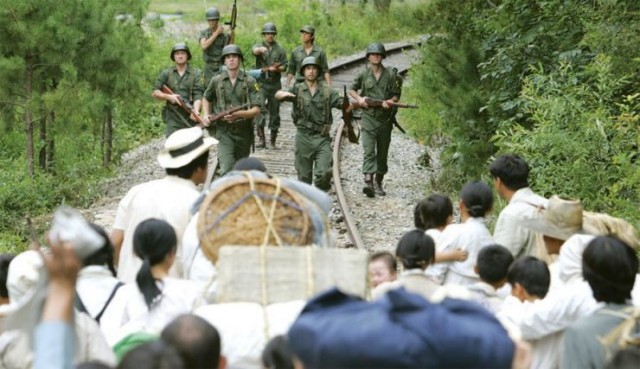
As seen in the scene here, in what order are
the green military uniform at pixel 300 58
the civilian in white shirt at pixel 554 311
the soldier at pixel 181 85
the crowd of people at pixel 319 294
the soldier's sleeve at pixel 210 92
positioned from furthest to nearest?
the green military uniform at pixel 300 58
the soldier at pixel 181 85
the soldier's sleeve at pixel 210 92
the civilian in white shirt at pixel 554 311
the crowd of people at pixel 319 294

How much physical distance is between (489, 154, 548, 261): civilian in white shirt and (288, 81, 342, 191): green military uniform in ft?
21.8

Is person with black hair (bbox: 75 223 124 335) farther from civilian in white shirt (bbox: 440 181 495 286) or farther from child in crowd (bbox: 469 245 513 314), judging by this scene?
civilian in white shirt (bbox: 440 181 495 286)

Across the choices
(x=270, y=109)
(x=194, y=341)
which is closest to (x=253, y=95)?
(x=270, y=109)

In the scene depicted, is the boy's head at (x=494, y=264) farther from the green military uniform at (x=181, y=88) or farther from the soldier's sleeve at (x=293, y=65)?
the soldier's sleeve at (x=293, y=65)

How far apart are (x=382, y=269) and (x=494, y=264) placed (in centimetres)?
64

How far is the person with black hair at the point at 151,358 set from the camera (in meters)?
3.88

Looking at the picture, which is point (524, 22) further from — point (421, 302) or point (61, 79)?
point (421, 302)

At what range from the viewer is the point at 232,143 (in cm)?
1410

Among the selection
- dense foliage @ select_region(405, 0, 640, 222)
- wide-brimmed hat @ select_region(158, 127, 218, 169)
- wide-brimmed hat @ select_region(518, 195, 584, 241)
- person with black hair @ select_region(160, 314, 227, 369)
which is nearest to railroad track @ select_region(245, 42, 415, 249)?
dense foliage @ select_region(405, 0, 640, 222)

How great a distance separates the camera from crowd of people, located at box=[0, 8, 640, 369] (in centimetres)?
368

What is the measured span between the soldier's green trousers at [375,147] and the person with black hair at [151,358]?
12.2 meters

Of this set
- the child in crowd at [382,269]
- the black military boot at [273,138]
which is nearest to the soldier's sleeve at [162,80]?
the black military boot at [273,138]

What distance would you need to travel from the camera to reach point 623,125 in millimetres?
11469

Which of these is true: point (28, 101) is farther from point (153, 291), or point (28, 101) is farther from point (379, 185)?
point (153, 291)
